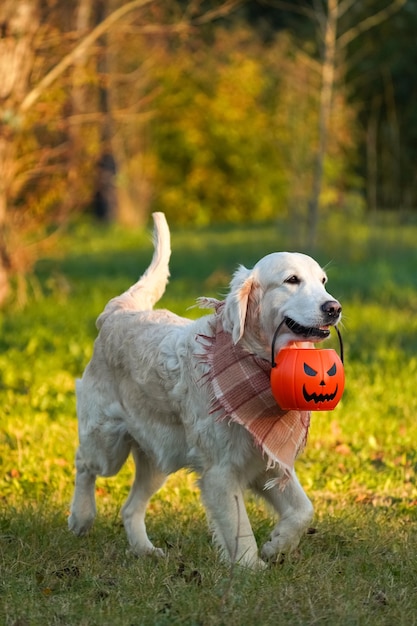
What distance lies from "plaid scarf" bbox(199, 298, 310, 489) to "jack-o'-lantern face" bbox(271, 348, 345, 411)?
15 cm

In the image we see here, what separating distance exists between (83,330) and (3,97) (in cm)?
254

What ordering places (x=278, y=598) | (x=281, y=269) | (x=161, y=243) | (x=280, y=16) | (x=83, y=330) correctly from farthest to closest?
(x=280, y=16), (x=83, y=330), (x=161, y=243), (x=281, y=269), (x=278, y=598)

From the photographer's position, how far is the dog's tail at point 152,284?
213 inches

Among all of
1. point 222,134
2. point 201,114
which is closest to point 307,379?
point 222,134

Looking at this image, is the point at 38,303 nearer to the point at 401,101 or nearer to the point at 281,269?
the point at 281,269

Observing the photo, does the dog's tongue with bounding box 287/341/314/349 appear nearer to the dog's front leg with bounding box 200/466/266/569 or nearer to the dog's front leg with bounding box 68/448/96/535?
the dog's front leg with bounding box 200/466/266/569

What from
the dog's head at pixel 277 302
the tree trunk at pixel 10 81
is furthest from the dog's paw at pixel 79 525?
the tree trunk at pixel 10 81

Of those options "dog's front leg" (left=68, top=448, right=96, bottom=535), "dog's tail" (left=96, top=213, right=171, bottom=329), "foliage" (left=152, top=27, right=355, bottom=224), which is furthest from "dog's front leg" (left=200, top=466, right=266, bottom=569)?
"foliage" (left=152, top=27, right=355, bottom=224)

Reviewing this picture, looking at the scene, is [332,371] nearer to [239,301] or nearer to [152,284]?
[239,301]

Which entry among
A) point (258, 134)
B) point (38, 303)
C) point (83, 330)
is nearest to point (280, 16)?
point (258, 134)

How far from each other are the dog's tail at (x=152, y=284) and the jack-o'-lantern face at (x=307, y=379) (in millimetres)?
1366

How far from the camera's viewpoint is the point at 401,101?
A: 80.0ft

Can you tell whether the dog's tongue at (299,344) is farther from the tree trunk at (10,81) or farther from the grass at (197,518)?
the tree trunk at (10,81)

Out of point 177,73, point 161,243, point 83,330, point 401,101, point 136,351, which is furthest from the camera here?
point 177,73
